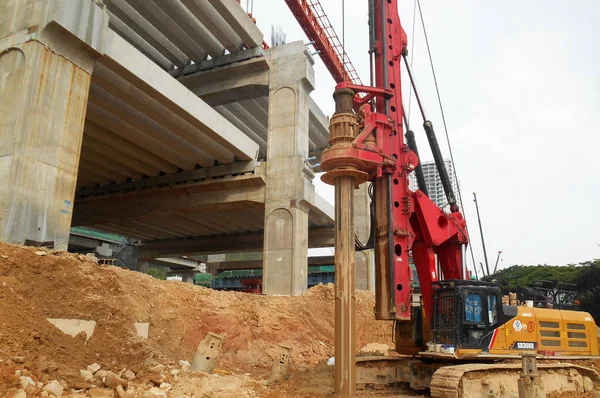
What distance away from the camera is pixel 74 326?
401 inches

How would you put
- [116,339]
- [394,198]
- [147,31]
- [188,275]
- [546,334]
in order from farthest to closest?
[188,275] < [147,31] < [116,339] < [546,334] < [394,198]

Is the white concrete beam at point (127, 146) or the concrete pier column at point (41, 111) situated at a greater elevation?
the white concrete beam at point (127, 146)

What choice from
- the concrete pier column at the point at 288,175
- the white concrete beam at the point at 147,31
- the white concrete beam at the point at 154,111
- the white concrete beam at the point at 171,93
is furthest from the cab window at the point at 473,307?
the white concrete beam at the point at 147,31

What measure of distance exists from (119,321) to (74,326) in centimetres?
132

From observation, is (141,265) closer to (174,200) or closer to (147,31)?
(174,200)

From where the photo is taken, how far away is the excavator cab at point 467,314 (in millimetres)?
9430

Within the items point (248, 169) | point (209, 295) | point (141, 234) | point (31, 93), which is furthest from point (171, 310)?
point (141, 234)

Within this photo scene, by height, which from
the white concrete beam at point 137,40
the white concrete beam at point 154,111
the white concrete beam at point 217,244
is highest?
the white concrete beam at point 137,40

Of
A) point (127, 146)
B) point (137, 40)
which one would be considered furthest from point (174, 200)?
point (137, 40)

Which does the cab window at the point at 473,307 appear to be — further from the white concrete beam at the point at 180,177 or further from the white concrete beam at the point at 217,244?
the white concrete beam at the point at 217,244

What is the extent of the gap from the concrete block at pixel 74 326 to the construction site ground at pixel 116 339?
0.10m

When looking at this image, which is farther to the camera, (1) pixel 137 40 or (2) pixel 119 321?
(1) pixel 137 40

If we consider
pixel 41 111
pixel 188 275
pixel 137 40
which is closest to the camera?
pixel 41 111

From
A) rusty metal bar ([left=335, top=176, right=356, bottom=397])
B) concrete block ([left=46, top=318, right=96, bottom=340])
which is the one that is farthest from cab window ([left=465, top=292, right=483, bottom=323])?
concrete block ([left=46, top=318, right=96, bottom=340])
